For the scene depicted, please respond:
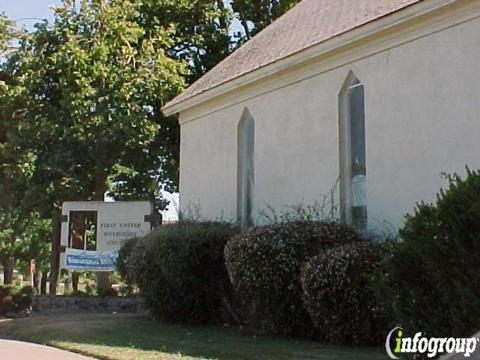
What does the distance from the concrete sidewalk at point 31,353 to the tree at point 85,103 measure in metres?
9.48

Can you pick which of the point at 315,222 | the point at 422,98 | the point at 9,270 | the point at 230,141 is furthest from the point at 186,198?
the point at 9,270

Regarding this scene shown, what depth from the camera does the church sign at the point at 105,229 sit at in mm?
19141

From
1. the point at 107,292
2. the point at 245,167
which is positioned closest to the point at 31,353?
the point at 245,167

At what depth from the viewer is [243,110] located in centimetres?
1580

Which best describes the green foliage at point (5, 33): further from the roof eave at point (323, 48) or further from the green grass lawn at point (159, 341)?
the green grass lawn at point (159, 341)

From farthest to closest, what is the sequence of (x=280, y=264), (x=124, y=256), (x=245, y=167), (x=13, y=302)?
(x=13, y=302) → (x=124, y=256) → (x=245, y=167) → (x=280, y=264)

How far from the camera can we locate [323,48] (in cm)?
1268

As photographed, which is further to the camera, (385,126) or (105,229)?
(105,229)

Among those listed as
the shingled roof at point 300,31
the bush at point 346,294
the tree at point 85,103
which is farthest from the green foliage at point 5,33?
the bush at point 346,294

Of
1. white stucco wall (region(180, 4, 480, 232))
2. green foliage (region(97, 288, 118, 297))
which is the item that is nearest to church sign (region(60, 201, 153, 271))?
green foliage (region(97, 288, 118, 297))

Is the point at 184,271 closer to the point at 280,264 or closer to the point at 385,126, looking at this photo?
the point at 280,264

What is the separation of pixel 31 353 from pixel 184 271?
3.52 meters

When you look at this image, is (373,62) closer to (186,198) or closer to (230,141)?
(230,141)

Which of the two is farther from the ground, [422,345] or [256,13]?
[256,13]
